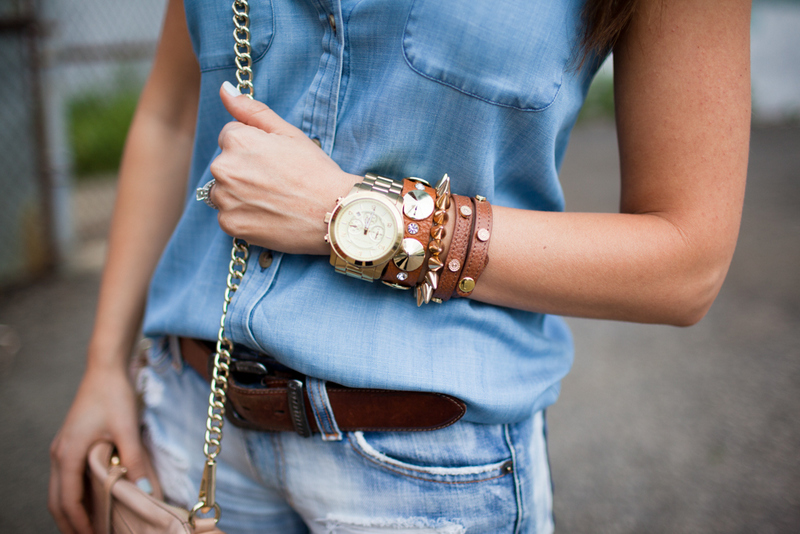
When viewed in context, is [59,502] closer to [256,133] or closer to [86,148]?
[256,133]

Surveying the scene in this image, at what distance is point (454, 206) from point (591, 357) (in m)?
2.76

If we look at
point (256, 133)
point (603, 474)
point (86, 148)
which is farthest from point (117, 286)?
point (86, 148)

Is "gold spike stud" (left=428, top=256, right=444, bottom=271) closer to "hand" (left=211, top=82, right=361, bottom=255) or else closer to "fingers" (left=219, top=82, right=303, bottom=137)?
"hand" (left=211, top=82, right=361, bottom=255)

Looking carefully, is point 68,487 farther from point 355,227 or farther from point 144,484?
point 355,227

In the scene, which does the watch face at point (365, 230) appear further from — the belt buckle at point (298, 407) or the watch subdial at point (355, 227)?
the belt buckle at point (298, 407)

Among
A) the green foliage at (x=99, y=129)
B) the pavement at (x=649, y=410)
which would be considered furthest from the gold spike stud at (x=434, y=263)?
the green foliage at (x=99, y=129)

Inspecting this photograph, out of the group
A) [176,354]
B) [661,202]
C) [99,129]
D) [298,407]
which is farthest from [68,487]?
[99,129]

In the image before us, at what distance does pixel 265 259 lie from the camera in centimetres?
87

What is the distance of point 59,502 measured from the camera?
1049 millimetres

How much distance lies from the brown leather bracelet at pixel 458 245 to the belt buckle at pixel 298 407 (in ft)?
0.93

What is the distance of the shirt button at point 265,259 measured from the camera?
0.86 m

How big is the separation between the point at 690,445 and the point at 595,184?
3.96 meters

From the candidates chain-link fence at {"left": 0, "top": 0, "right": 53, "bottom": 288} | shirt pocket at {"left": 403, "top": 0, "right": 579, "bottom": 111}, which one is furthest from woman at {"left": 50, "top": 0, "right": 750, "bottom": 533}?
chain-link fence at {"left": 0, "top": 0, "right": 53, "bottom": 288}

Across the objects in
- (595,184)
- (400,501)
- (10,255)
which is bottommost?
(400,501)
